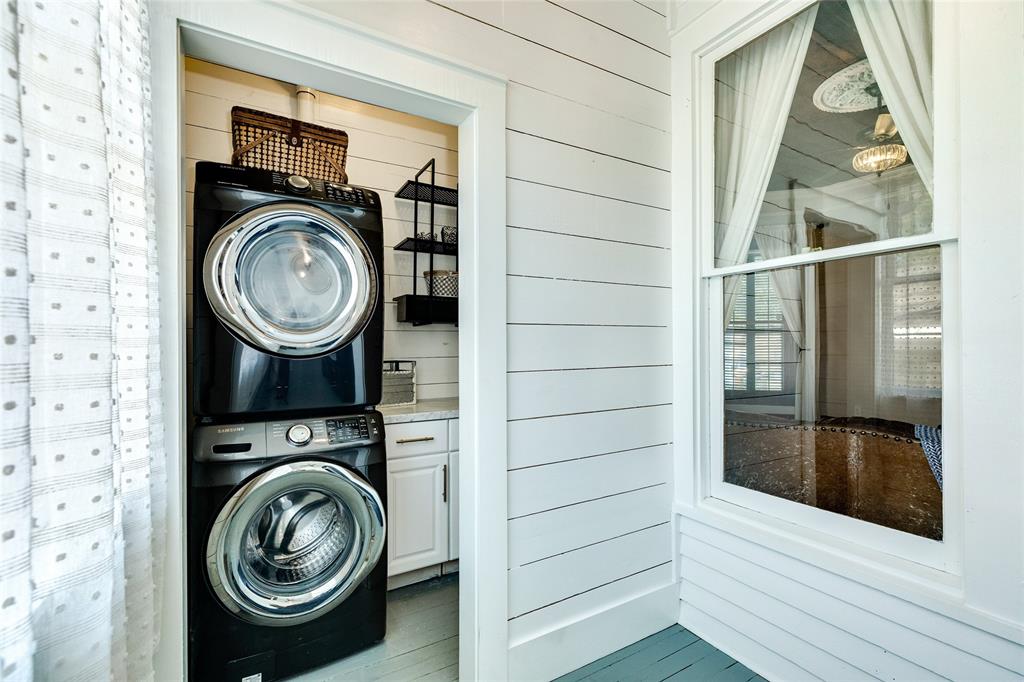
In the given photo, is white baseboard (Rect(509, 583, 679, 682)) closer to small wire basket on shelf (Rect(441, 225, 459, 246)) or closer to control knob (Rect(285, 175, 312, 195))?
control knob (Rect(285, 175, 312, 195))

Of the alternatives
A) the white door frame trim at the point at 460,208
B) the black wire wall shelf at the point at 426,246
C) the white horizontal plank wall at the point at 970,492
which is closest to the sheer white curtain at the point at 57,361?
the white door frame trim at the point at 460,208

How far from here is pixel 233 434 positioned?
1537 mm

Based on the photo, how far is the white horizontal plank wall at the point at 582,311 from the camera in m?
1.63

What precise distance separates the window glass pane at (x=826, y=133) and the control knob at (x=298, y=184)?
1645mm

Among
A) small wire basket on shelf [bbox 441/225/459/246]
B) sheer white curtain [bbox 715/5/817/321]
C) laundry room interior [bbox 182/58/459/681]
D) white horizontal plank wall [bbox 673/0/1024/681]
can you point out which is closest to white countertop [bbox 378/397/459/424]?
laundry room interior [bbox 182/58/459/681]

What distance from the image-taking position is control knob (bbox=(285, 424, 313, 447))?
161cm

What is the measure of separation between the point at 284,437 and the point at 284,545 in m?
0.42

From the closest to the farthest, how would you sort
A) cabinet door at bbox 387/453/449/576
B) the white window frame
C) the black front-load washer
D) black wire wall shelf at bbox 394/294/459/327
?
the white window frame → the black front-load washer → cabinet door at bbox 387/453/449/576 → black wire wall shelf at bbox 394/294/459/327

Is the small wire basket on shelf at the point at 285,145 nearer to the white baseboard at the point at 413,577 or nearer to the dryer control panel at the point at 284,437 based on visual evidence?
the dryer control panel at the point at 284,437

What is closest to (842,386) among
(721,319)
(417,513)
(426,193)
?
(721,319)

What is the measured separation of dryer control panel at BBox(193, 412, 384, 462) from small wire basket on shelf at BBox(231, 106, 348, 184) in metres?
1.16

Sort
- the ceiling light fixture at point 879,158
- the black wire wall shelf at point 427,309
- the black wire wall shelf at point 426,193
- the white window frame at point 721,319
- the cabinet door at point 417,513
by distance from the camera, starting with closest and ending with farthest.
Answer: the white window frame at point 721,319 < the ceiling light fixture at point 879,158 < the cabinet door at point 417,513 < the black wire wall shelf at point 427,309 < the black wire wall shelf at point 426,193

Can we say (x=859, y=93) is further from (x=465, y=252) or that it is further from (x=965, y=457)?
(x=465, y=252)

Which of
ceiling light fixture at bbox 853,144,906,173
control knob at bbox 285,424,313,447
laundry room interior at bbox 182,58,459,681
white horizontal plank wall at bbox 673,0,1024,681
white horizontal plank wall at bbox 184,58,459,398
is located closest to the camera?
white horizontal plank wall at bbox 673,0,1024,681
